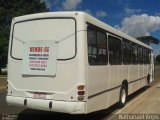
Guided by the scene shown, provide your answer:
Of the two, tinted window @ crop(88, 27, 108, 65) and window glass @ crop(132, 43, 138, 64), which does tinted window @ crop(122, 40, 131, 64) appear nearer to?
window glass @ crop(132, 43, 138, 64)

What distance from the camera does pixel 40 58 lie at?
1035 cm

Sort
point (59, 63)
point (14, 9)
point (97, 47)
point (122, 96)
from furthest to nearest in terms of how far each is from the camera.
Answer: point (14, 9) → point (122, 96) → point (97, 47) → point (59, 63)

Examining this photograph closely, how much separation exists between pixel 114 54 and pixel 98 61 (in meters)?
1.97

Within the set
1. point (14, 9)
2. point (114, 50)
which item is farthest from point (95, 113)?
point (14, 9)

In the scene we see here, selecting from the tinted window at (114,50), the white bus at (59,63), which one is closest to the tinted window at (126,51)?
the tinted window at (114,50)

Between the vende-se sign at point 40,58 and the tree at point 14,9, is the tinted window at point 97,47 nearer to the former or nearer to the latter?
the vende-se sign at point 40,58

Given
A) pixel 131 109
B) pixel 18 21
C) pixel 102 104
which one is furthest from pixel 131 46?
pixel 18 21

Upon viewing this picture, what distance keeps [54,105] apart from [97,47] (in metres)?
2.19

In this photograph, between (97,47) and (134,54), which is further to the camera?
(134,54)

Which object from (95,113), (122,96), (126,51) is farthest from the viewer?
(126,51)

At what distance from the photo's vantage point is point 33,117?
38.9 feet

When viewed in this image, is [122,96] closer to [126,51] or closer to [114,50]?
[126,51]

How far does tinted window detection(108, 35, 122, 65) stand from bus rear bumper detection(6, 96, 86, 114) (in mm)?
2896

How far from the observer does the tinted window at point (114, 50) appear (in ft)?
40.1
